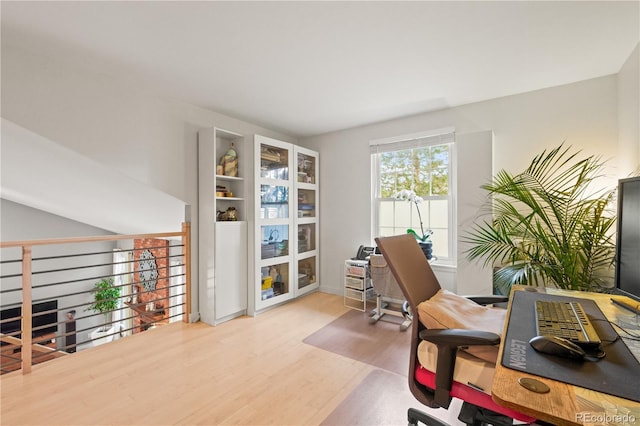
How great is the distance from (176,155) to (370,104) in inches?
82.6

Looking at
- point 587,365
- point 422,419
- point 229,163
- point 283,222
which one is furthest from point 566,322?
point 229,163

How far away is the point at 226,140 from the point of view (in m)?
3.37

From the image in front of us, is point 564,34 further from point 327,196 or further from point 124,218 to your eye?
point 124,218

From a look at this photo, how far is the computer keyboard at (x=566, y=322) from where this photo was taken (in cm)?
88

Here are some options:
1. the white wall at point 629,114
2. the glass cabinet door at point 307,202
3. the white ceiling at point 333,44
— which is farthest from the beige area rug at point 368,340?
the white ceiling at point 333,44

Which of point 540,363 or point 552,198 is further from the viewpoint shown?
point 552,198

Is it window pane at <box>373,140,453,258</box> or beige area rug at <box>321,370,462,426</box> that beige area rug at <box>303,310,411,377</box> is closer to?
beige area rug at <box>321,370,462,426</box>

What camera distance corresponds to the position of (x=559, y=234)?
→ 7.66 feet

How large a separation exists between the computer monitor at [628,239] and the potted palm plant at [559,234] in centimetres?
95

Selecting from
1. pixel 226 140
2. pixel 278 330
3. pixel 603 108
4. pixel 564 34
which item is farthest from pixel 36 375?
pixel 603 108

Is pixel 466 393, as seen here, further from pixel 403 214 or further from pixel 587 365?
pixel 403 214

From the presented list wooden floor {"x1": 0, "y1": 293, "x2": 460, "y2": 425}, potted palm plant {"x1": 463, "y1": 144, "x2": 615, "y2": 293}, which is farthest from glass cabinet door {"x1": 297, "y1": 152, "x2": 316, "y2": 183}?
potted palm plant {"x1": 463, "y1": 144, "x2": 615, "y2": 293}

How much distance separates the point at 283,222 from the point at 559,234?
2762 mm

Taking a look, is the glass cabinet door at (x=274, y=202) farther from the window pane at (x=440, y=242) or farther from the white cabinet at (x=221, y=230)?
the window pane at (x=440, y=242)
